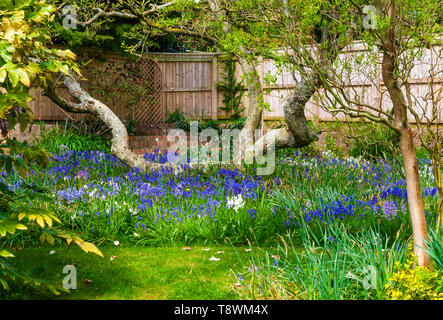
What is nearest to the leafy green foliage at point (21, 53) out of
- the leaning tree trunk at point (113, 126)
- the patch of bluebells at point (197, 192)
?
the patch of bluebells at point (197, 192)

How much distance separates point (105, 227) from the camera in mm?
5586

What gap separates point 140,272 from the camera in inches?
175

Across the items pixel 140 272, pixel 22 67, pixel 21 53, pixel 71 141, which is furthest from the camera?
pixel 71 141

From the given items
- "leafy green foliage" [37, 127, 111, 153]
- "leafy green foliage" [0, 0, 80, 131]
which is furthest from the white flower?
"leafy green foliage" [37, 127, 111, 153]

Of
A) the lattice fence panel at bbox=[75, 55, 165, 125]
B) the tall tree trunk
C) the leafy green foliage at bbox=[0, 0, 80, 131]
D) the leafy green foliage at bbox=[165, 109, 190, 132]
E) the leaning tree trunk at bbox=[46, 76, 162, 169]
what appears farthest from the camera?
the leafy green foliage at bbox=[165, 109, 190, 132]

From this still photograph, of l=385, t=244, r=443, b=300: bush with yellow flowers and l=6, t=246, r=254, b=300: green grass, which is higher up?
l=385, t=244, r=443, b=300: bush with yellow flowers

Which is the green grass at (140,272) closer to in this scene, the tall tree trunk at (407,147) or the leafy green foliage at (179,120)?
the tall tree trunk at (407,147)

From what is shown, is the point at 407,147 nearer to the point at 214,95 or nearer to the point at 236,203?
the point at 236,203

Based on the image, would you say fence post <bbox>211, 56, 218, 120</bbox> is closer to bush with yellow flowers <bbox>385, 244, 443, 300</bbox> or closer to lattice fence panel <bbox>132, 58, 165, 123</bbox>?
lattice fence panel <bbox>132, 58, 165, 123</bbox>

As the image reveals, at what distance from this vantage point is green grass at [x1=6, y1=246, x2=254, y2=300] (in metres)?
3.91

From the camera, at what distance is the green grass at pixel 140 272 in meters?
3.91

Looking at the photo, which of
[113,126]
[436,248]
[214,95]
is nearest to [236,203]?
[436,248]

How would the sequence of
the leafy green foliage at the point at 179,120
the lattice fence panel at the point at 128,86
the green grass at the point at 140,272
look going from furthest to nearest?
the leafy green foliage at the point at 179,120
the lattice fence panel at the point at 128,86
the green grass at the point at 140,272
